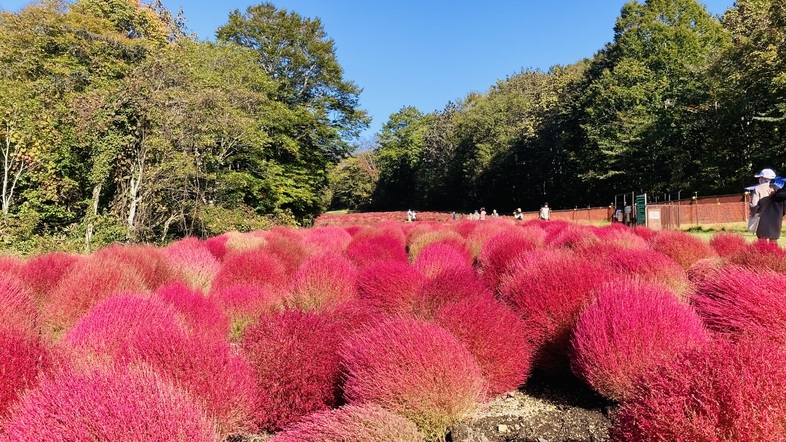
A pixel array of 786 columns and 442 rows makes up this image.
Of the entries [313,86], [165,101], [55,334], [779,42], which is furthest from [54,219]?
[779,42]

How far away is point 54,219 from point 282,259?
8416 millimetres

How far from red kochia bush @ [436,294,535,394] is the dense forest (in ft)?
35.2

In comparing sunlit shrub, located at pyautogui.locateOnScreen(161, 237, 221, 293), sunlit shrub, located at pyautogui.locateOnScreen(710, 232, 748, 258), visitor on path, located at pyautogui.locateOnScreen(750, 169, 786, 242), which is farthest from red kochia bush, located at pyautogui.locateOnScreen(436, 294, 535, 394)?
visitor on path, located at pyautogui.locateOnScreen(750, 169, 786, 242)

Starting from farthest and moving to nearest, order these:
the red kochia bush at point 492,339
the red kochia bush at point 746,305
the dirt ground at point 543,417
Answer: the red kochia bush at point 492,339 < the red kochia bush at point 746,305 < the dirt ground at point 543,417

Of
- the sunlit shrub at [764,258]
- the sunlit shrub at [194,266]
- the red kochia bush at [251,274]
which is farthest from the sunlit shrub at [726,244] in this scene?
the sunlit shrub at [194,266]

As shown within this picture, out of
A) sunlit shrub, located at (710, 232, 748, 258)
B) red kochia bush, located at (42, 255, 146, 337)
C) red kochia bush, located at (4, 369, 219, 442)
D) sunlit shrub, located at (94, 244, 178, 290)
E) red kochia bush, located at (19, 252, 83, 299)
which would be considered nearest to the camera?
red kochia bush, located at (4, 369, 219, 442)

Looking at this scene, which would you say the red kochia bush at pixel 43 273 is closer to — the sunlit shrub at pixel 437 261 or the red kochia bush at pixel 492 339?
the sunlit shrub at pixel 437 261

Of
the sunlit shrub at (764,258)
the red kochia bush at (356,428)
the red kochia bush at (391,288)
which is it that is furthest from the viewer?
the red kochia bush at (391,288)

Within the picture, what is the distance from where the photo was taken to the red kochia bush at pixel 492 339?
136 inches

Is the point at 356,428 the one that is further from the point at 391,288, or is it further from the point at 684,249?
the point at 684,249

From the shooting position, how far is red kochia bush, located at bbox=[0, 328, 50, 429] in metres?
2.20

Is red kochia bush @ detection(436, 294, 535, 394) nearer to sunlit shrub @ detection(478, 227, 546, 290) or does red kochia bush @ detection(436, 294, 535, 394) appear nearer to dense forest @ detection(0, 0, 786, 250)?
sunlit shrub @ detection(478, 227, 546, 290)

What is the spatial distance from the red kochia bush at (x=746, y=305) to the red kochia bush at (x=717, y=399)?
4.10 feet

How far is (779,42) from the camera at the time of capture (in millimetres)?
25359
